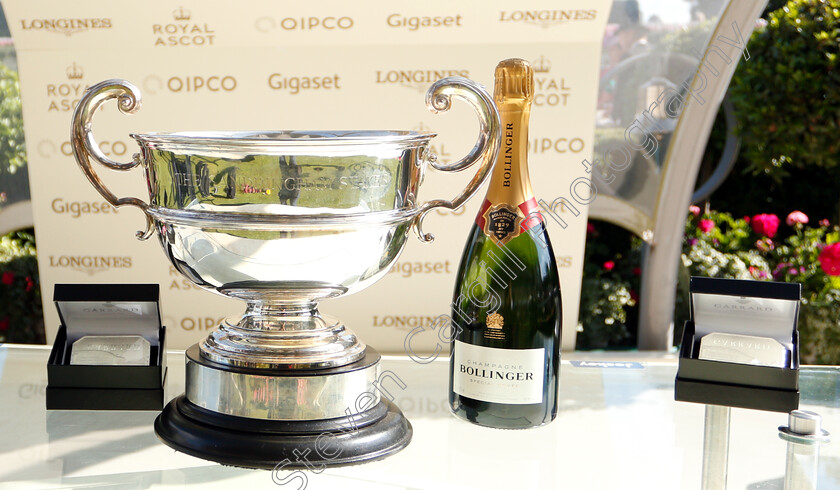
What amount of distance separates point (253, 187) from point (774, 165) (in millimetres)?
3790

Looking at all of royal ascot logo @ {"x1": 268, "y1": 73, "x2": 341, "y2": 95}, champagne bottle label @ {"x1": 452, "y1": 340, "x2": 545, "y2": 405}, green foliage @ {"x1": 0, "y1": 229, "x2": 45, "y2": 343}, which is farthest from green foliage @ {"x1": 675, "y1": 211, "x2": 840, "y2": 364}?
green foliage @ {"x1": 0, "y1": 229, "x2": 45, "y2": 343}

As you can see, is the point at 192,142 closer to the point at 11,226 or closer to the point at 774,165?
the point at 11,226

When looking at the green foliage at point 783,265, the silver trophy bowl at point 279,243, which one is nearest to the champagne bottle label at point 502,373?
the silver trophy bowl at point 279,243

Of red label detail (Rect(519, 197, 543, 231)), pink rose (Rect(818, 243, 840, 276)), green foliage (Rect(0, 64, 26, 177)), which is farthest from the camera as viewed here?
pink rose (Rect(818, 243, 840, 276))

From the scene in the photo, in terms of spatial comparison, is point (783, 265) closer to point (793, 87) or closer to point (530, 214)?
point (793, 87)

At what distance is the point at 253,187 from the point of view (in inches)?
32.4

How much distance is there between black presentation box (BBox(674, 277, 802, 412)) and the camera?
3.40 feet

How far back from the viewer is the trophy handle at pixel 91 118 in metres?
0.90

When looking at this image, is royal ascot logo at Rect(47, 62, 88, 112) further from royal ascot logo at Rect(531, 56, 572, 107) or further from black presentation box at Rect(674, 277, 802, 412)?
black presentation box at Rect(674, 277, 802, 412)

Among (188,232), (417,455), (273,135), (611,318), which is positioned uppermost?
(273,135)

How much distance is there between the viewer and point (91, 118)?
36.0 inches

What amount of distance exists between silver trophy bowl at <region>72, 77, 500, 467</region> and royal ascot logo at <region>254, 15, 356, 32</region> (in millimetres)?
1042

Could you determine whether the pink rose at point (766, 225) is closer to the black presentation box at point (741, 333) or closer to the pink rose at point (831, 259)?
the pink rose at point (831, 259)

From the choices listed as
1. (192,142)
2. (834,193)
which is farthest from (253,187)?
Answer: (834,193)
